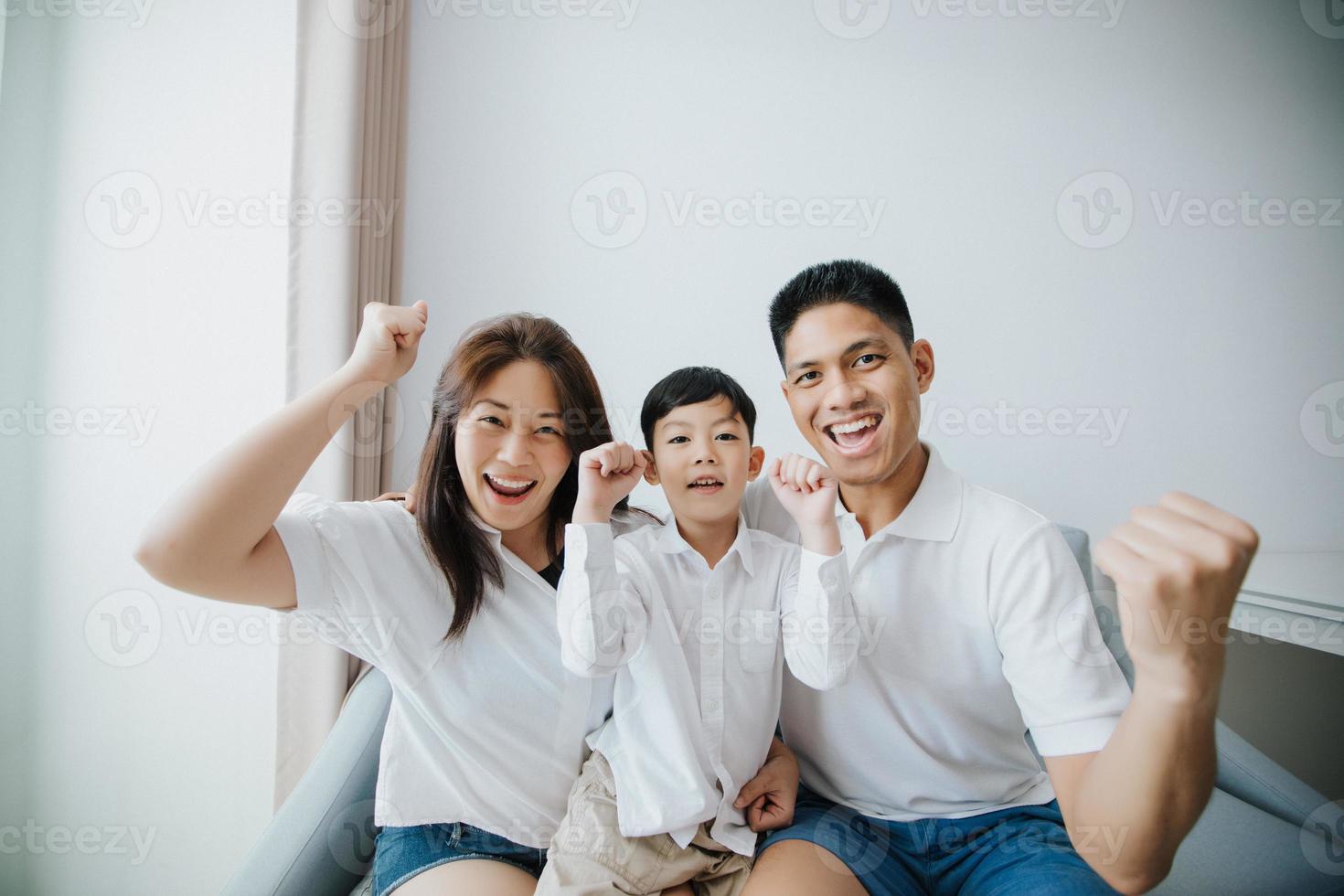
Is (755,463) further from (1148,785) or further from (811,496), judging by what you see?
(1148,785)

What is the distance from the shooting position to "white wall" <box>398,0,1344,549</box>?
201 cm

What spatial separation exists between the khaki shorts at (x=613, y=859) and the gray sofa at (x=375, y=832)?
412 millimetres

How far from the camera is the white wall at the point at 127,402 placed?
4.97ft

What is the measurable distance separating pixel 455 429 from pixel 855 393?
2.21ft

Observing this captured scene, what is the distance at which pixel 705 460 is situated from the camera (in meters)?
1.14

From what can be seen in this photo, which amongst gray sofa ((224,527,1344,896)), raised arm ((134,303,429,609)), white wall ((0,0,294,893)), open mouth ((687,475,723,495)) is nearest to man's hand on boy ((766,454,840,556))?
open mouth ((687,475,723,495))

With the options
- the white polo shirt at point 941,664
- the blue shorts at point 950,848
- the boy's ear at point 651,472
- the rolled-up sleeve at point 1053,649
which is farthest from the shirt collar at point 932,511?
the blue shorts at point 950,848

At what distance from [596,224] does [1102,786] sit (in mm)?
1796

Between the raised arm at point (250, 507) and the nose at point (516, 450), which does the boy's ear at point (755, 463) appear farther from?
the raised arm at point (250, 507)

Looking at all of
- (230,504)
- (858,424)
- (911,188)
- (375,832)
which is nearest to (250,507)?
(230,504)

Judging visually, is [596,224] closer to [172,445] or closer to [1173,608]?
[172,445]

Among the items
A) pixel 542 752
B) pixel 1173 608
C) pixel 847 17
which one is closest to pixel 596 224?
pixel 847 17

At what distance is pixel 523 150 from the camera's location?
202cm

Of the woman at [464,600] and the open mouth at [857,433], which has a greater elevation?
the open mouth at [857,433]
